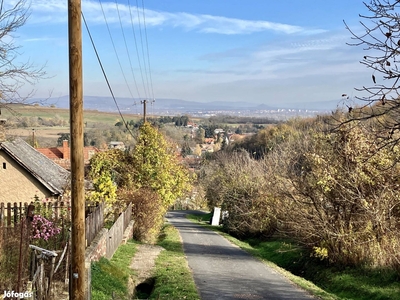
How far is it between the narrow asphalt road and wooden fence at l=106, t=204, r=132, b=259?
3.43 meters

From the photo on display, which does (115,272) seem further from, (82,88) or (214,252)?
(214,252)

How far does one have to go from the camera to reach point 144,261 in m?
20.5

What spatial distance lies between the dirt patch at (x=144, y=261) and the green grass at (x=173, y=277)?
0.93 feet

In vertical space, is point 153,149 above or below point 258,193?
above

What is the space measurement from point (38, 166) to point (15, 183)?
6.52 ft

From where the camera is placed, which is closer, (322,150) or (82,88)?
(82,88)

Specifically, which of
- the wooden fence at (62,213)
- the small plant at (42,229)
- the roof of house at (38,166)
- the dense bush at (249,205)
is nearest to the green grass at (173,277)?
the wooden fence at (62,213)

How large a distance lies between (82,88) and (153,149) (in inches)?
886

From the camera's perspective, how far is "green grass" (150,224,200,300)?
48.1 feet

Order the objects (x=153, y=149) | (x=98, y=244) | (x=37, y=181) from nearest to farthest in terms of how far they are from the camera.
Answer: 1. (x=98, y=244)
2. (x=37, y=181)
3. (x=153, y=149)

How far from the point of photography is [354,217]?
18.8 metres

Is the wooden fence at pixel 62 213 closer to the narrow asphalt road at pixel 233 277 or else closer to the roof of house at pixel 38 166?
the narrow asphalt road at pixel 233 277

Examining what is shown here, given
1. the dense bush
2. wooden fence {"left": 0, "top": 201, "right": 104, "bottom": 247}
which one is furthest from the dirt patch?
the dense bush

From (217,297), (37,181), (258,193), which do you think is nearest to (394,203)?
(217,297)
